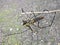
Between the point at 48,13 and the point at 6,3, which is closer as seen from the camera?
the point at 48,13

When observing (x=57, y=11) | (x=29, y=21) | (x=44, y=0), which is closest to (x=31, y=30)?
(x=29, y=21)

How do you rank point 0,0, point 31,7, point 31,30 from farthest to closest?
point 0,0
point 31,7
point 31,30

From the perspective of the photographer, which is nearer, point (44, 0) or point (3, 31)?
point (3, 31)

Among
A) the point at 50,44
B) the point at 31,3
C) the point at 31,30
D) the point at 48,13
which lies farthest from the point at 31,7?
the point at 50,44

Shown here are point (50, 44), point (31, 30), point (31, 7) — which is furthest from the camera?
point (31, 7)

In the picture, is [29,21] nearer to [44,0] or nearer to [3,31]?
[3,31]

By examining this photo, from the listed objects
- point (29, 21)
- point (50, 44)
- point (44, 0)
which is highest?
point (44, 0)

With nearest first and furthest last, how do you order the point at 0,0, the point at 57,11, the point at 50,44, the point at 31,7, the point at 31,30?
the point at 50,44 < the point at 31,30 < the point at 57,11 < the point at 31,7 < the point at 0,0

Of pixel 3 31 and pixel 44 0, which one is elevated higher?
pixel 44 0

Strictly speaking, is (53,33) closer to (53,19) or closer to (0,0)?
(53,19)
